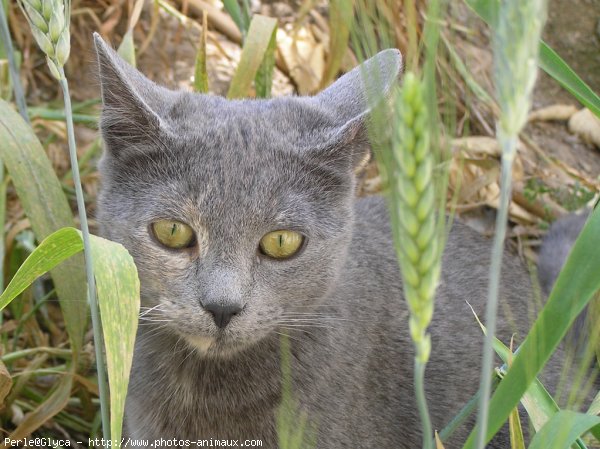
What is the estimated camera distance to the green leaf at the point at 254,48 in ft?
8.14

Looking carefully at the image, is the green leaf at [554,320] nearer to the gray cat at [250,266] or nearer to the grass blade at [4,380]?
the gray cat at [250,266]

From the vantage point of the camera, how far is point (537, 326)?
121 centimetres

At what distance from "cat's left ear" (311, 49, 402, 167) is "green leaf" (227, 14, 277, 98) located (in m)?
0.48

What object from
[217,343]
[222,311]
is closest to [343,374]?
[217,343]

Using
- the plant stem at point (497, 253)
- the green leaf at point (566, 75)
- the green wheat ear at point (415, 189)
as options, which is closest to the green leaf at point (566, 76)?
the green leaf at point (566, 75)

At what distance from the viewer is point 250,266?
66.6 inches

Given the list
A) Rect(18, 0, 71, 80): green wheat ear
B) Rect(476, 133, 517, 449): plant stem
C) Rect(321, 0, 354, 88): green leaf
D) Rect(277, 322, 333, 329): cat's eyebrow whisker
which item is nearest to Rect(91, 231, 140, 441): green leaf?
Rect(18, 0, 71, 80): green wheat ear

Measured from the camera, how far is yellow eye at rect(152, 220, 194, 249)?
5.58ft

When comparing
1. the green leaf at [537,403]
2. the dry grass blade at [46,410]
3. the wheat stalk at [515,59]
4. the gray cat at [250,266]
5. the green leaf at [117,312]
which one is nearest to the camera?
the wheat stalk at [515,59]

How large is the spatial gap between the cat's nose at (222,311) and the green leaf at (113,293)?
220mm

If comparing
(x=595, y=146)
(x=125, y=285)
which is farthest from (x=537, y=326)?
(x=595, y=146)

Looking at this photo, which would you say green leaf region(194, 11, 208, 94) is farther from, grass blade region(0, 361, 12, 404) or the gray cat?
grass blade region(0, 361, 12, 404)

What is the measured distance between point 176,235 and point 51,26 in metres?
0.62

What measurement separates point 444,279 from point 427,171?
1.62 metres
